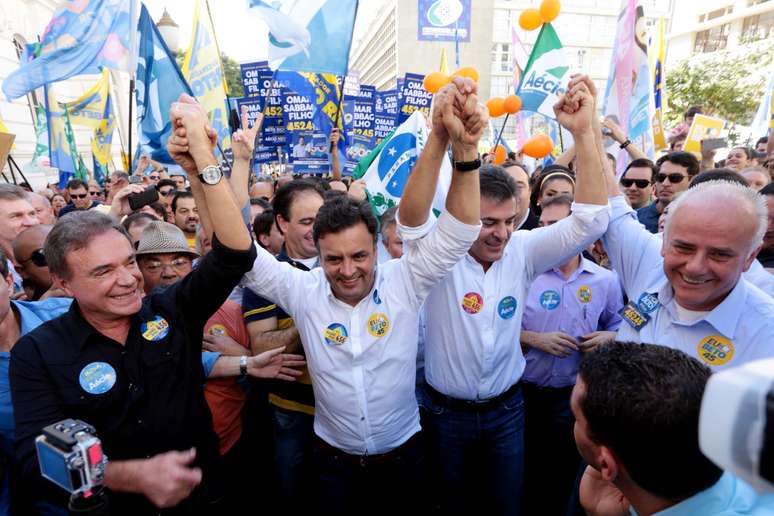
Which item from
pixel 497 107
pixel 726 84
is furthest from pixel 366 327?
pixel 726 84

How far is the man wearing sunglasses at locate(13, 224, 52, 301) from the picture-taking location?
2809 millimetres

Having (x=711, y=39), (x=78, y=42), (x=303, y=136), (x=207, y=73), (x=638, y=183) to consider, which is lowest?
(x=638, y=183)

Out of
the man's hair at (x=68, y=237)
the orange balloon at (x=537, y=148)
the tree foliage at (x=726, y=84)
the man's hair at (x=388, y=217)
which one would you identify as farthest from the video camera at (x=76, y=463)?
the tree foliage at (x=726, y=84)

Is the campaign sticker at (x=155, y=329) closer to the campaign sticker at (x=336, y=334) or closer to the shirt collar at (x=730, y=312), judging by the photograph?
the campaign sticker at (x=336, y=334)

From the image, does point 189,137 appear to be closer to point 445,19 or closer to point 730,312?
point 730,312

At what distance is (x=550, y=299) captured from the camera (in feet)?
9.00

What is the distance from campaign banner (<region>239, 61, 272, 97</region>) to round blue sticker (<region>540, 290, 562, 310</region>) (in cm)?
712

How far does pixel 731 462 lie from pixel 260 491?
10.8 ft

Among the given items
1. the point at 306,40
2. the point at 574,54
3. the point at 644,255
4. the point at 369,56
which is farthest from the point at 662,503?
the point at 369,56

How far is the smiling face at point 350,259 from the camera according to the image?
76.8 inches

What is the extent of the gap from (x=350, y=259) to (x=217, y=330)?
3.19ft

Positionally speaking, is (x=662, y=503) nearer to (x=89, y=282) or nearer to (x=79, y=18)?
(x=89, y=282)

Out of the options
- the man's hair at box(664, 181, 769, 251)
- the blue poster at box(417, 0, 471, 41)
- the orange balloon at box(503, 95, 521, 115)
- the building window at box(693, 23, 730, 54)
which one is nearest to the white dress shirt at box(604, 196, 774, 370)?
the man's hair at box(664, 181, 769, 251)

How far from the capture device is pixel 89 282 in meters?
1.67
